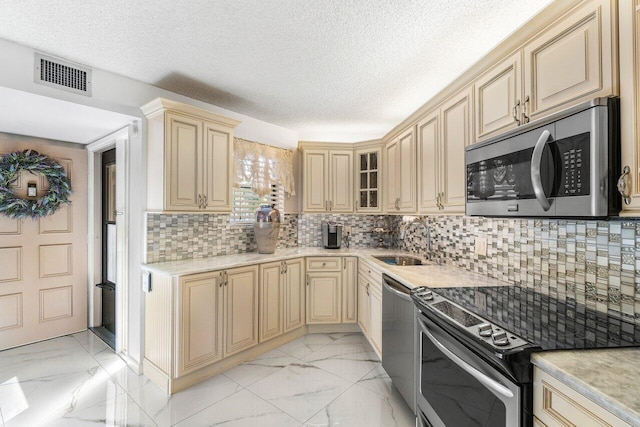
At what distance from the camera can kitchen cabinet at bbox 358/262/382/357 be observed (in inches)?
106

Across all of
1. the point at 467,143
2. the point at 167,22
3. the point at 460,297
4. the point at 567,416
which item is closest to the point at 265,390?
the point at 460,297

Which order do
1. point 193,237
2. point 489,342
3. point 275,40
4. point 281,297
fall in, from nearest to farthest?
point 489,342 → point 275,40 → point 193,237 → point 281,297

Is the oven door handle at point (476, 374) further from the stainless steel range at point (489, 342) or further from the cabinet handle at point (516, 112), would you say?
the cabinet handle at point (516, 112)

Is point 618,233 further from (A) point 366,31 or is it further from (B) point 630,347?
(A) point 366,31

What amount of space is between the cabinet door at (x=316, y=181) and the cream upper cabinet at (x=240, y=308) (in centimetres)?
127

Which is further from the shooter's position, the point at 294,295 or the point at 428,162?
the point at 294,295

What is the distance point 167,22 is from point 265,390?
2.65 m

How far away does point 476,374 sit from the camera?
1.24 metres

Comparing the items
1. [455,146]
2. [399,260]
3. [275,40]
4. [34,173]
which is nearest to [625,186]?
[455,146]

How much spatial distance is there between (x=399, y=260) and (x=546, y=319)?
182 cm

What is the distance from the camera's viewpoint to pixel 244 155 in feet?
11.3

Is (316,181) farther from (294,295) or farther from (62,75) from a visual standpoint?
(62,75)

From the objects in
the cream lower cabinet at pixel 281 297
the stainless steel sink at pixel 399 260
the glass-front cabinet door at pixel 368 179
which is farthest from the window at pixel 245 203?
the stainless steel sink at pixel 399 260

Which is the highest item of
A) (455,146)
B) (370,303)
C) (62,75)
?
(62,75)
